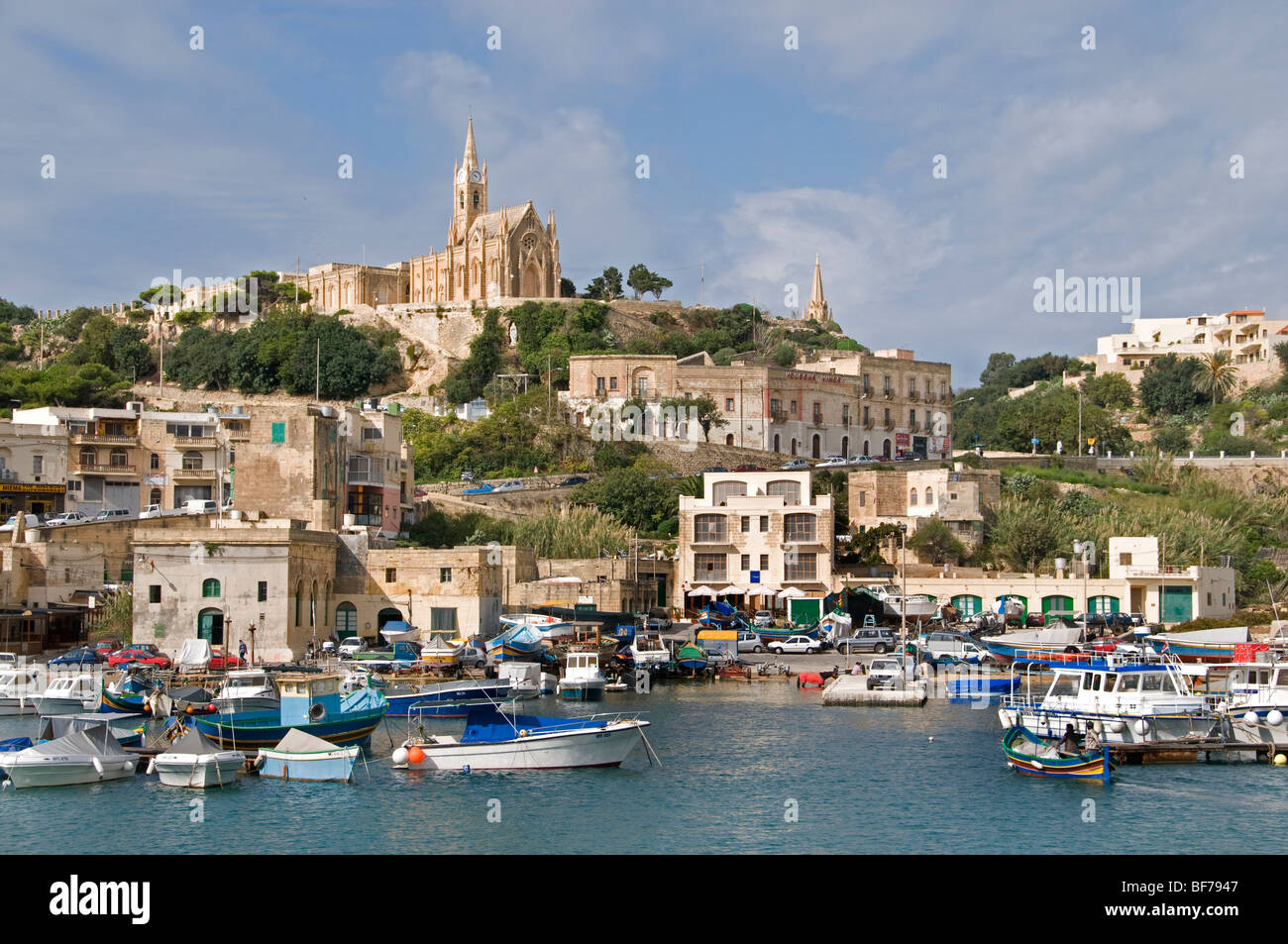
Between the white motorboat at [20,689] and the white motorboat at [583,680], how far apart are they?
13442 mm

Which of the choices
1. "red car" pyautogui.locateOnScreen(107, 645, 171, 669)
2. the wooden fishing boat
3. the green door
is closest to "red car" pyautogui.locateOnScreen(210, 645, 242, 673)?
"red car" pyautogui.locateOnScreen(107, 645, 171, 669)

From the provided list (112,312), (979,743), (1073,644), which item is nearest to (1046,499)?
(1073,644)

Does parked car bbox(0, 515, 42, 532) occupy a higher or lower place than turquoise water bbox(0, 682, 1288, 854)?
higher

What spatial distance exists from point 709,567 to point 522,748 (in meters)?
31.1

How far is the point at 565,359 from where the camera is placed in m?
86.9

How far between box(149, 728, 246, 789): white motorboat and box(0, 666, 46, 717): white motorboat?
36.9ft

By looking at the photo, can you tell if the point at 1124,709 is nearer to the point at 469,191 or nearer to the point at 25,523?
the point at 25,523

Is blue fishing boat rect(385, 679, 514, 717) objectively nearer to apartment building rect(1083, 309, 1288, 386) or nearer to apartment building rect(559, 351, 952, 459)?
apartment building rect(559, 351, 952, 459)

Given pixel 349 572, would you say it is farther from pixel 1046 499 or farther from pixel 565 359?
pixel 565 359

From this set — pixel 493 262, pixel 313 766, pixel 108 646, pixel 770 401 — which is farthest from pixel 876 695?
pixel 493 262

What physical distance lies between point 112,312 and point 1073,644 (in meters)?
90.5

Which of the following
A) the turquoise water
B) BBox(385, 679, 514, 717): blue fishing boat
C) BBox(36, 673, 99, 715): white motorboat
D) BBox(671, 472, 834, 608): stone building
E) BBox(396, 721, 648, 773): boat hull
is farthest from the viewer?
BBox(671, 472, 834, 608): stone building

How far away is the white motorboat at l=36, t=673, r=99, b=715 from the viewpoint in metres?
32.8

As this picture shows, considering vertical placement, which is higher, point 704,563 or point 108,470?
point 108,470
